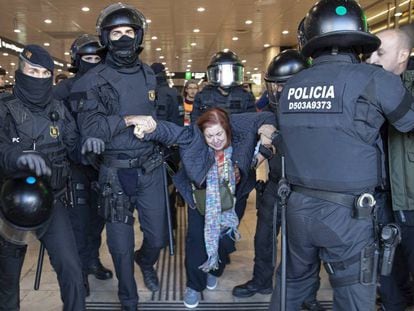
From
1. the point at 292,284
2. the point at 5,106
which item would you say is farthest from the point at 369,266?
the point at 5,106

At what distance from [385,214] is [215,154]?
115 centimetres

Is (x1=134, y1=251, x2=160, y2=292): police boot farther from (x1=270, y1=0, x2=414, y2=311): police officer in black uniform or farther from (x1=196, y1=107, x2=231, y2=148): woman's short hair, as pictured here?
(x1=270, y1=0, x2=414, y2=311): police officer in black uniform

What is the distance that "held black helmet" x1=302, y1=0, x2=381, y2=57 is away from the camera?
6.32 ft

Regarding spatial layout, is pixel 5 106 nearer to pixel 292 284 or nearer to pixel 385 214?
pixel 292 284

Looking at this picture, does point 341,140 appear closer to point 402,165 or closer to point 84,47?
point 402,165

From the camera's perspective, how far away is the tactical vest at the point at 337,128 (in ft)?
6.01

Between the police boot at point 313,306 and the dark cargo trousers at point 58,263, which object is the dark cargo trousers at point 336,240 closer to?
the police boot at point 313,306

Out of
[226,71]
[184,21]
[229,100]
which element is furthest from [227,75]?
[184,21]

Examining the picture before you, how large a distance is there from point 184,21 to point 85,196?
945 cm

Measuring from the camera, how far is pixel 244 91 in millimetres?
4059

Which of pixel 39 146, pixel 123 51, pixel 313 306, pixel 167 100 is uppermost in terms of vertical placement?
pixel 123 51

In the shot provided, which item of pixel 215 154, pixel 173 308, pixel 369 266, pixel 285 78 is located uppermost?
pixel 285 78

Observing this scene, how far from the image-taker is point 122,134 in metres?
2.79

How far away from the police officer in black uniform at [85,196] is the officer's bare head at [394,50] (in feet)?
6.21
